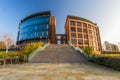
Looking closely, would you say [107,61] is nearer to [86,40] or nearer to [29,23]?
[86,40]

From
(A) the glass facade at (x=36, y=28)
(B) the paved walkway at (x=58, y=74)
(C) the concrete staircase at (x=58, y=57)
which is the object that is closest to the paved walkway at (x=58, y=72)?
(B) the paved walkway at (x=58, y=74)

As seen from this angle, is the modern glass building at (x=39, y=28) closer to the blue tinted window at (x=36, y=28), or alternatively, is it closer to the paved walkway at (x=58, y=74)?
the blue tinted window at (x=36, y=28)

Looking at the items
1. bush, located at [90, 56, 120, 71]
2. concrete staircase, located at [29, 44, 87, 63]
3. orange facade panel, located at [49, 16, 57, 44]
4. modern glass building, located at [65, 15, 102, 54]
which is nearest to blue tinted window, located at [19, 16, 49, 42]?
orange facade panel, located at [49, 16, 57, 44]

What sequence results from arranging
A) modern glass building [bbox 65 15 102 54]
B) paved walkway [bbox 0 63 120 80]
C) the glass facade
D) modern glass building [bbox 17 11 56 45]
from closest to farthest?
paved walkway [bbox 0 63 120 80]
modern glass building [bbox 65 15 102 54]
modern glass building [bbox 17 11 56 45]
the glass facade

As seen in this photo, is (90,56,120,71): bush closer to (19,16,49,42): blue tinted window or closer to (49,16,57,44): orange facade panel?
(49,16,57,44): orange facade panel

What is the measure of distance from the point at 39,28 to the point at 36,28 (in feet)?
6.25

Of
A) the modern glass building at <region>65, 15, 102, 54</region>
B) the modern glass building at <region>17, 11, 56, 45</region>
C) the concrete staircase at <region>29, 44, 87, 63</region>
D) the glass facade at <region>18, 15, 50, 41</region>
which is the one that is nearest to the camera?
the concrete staircase at <region>29, 44, 87, 63</region>

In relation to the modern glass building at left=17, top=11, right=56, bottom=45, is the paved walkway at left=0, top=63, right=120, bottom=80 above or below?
below

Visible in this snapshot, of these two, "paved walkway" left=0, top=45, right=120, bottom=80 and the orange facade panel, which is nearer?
"paved walkway" left=0, top=45, right=120, bottom=80

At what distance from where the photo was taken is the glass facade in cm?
5797

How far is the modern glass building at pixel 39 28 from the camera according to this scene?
189 feet

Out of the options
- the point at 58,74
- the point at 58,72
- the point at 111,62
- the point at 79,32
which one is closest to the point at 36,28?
the point at 79,32

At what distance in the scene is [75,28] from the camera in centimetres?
5638

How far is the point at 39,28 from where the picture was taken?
2319 inches
